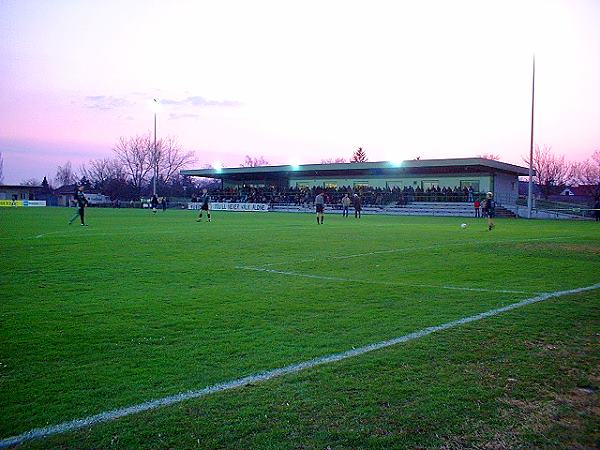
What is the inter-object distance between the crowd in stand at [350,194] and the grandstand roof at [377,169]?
2.16 m

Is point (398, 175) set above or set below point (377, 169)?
below

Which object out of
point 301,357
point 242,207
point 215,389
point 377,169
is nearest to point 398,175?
point 377,169

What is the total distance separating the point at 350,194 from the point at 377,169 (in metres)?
4.72

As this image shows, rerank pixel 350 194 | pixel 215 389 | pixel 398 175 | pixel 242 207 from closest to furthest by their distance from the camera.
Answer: pixel 215 389 → pixel 350 194 → pixel 398 175 → pixel 242 207

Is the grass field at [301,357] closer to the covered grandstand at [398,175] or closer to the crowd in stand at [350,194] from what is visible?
the crowd in stand at [350,194]

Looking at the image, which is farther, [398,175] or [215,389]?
[398,175]

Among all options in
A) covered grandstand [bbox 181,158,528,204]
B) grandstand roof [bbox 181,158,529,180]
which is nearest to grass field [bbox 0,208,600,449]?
grandstand roof [bbox 181,158,529,180]

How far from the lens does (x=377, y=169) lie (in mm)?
67562

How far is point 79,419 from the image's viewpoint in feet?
13.3

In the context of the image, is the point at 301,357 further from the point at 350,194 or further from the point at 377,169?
the point at 377,169

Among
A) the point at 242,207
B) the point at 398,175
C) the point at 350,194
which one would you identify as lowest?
the point at 242,207

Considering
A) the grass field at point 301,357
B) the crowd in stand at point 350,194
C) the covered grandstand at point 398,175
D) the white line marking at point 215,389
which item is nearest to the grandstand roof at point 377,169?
the covered grandstand at point 398,175

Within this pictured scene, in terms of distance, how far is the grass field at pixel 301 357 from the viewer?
3.88m

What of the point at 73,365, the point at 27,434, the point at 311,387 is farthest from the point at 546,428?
the point at 73,365
